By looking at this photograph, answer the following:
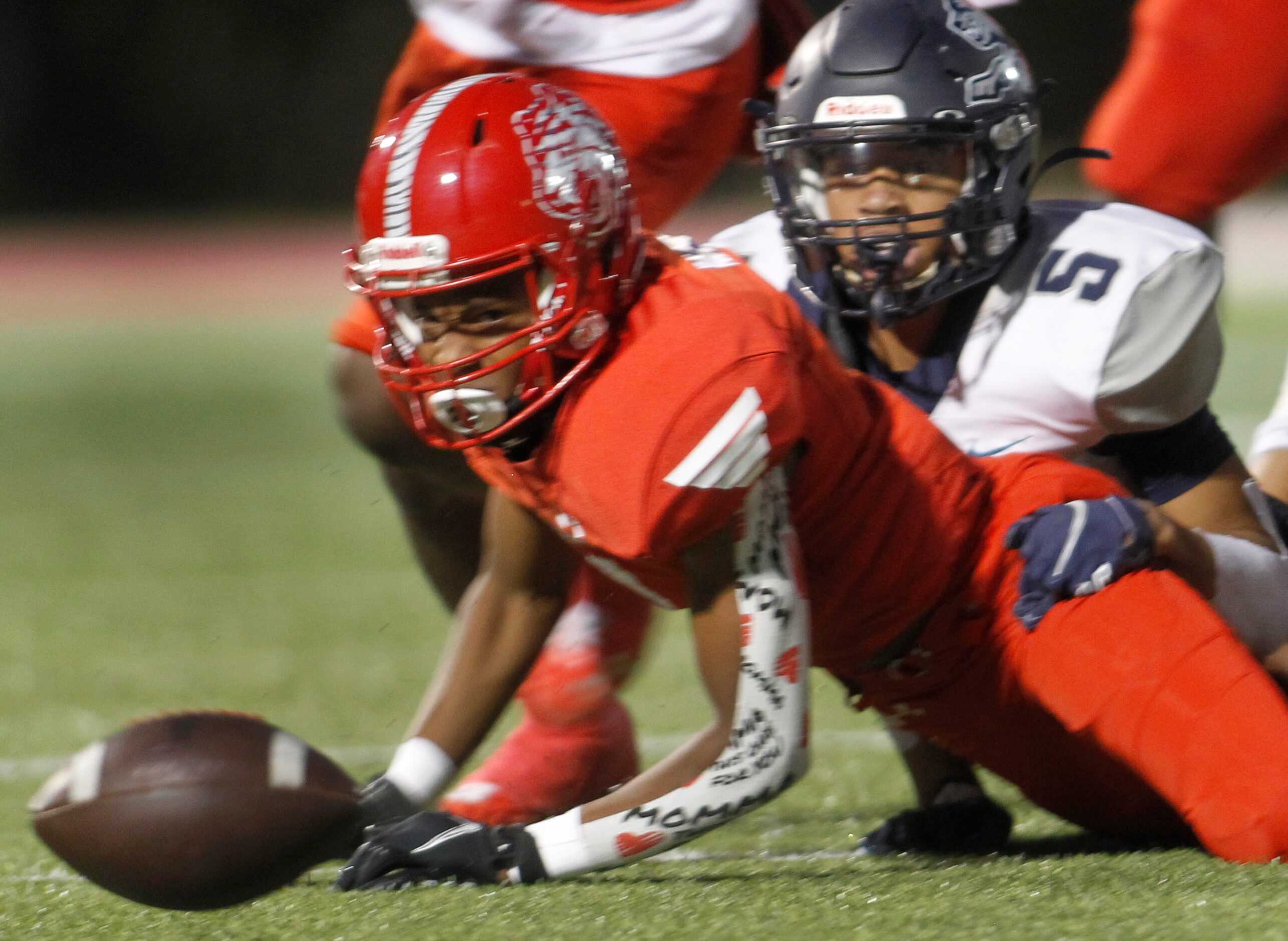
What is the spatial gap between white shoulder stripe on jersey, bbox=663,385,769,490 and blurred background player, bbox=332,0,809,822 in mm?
857

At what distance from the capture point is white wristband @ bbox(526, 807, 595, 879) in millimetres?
1931

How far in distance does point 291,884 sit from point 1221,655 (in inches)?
42.8

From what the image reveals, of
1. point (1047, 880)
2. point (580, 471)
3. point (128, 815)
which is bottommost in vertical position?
point (1047, 880)

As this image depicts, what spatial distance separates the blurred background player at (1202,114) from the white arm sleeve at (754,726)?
1.57 metres

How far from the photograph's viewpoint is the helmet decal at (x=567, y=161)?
6.43 ft

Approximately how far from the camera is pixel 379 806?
214 centimetres

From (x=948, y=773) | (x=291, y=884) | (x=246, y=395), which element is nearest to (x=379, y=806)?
(x=291, y=884)

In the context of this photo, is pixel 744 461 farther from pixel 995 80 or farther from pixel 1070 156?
pixel 1070 156

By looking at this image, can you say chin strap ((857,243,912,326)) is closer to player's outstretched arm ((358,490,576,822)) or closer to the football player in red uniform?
the football player in red uniform

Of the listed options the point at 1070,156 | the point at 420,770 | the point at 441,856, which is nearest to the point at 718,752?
the point at 441,856

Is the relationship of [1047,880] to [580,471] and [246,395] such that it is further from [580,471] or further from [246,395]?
[246,395]

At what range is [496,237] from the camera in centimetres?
193

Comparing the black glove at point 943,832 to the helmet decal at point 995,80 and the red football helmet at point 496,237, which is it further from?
the helmet decal at point 995,80

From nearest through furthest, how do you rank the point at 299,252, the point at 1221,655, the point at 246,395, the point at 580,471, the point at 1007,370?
the point at 580,471, the point at 1221,655, the point at 1007,370, the point at 246,395, the point at 299,252
